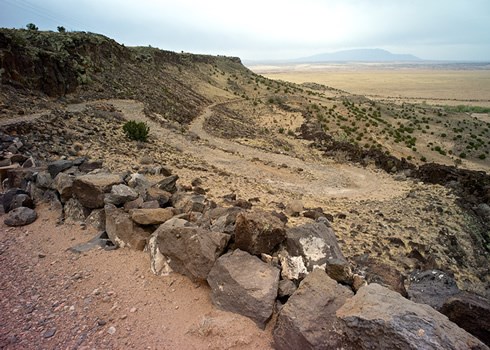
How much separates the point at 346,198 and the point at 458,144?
2615 centimetres

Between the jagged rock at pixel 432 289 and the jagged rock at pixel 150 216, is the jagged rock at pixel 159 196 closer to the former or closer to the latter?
the jagged rock at pixel 150 216

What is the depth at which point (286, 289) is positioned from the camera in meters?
4.55

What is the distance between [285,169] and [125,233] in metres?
13.5

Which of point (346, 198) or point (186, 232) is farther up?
point (186, 232)

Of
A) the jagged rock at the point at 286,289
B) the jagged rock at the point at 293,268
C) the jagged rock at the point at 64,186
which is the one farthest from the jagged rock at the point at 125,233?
the jagged rock at the point at 286,289

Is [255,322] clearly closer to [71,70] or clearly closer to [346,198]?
[346,198]

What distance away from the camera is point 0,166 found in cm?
930

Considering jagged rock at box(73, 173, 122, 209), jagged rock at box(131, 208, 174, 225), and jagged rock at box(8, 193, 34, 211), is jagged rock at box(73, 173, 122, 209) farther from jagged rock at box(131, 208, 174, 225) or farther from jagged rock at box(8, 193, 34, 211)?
jagged rock at box(8, 193, 34, 211)

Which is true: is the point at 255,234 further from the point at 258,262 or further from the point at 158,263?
the point at 158,263

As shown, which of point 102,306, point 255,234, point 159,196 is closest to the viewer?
point 102,306

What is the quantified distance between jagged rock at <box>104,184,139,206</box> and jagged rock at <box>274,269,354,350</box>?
4.32m

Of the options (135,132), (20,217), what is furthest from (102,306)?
(135,132)

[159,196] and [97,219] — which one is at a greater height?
[159,196]

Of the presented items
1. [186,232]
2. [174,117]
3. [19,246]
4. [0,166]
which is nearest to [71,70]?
[174,117]
